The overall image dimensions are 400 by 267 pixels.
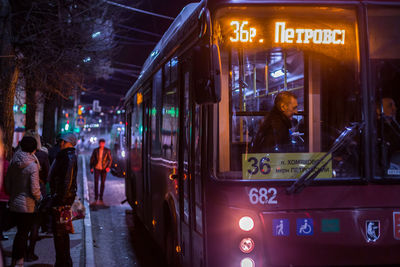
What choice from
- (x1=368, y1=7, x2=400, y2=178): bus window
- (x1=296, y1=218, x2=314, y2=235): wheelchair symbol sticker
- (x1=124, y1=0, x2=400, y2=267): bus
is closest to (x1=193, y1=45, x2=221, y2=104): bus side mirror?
(x1=124, y1=0, x2=400, y2=267): bus

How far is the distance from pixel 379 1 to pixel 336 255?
2.18m

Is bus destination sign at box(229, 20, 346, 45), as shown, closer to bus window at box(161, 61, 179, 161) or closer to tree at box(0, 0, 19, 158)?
bus window at box(161, 61, 179, 161)

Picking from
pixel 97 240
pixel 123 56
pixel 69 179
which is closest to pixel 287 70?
pixel 69 179

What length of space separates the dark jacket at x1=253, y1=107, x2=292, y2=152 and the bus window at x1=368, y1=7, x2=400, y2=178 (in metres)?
0.80

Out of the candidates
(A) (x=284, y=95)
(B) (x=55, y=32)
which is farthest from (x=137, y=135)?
(A) (x=284, y=95)

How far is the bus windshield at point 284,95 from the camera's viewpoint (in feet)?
13.0

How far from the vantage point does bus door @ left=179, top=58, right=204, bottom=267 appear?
4.36 meters

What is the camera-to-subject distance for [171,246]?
237 inches

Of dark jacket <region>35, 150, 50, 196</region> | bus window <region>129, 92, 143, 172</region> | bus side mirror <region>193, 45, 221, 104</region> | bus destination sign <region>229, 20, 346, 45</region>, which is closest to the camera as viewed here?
bus side mirror <region>193, 45, 221, 104</region>

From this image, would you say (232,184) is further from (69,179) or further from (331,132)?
(69,179)

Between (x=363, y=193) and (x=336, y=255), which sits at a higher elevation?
(x=363, y=193)

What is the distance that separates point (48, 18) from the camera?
1295cm

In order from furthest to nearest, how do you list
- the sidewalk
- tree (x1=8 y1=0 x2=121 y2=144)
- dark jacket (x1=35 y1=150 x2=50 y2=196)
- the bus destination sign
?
tree (x1=8 y1=0 x2=121 y2=144), dark jacket (x1=35 y1=150 x2=50 y2=196), the sidewalk, the bus destination sign

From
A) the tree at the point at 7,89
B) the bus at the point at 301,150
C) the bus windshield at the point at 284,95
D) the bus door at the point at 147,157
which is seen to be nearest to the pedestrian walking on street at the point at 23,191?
the bus door at the point at 147,157
